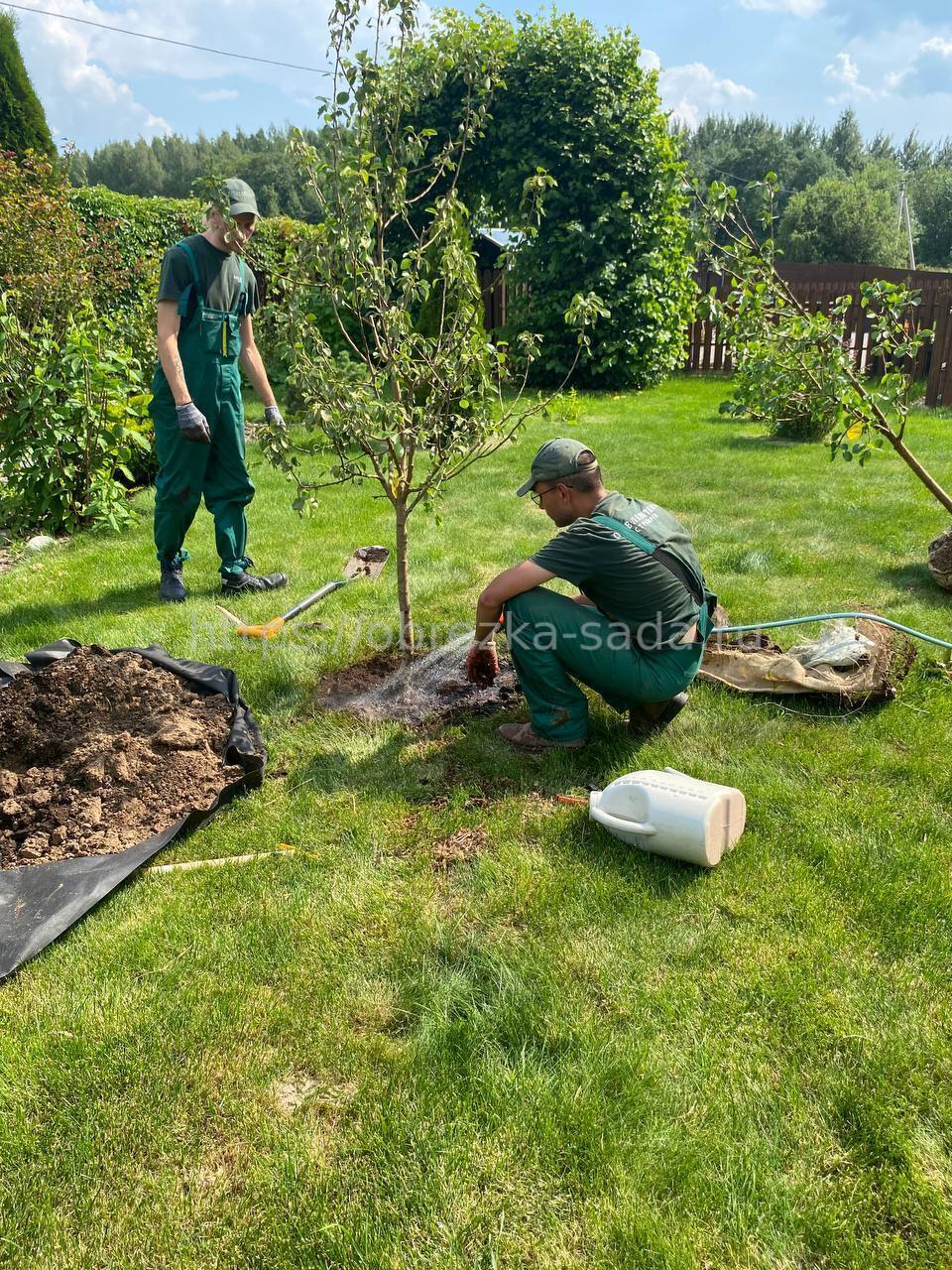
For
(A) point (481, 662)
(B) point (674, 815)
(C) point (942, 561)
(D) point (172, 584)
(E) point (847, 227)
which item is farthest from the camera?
(E) point (847, 227)

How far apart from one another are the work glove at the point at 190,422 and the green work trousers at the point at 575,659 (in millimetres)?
2266

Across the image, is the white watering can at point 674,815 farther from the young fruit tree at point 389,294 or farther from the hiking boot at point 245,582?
the hiking boot at point 245,582

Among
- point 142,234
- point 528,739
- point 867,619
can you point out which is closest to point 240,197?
point 528,739

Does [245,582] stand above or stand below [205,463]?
below

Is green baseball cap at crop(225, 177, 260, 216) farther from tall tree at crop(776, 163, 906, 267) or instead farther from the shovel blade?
tall tree at crop(776, 163, 906, 267)

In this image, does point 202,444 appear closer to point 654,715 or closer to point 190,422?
point 190,422

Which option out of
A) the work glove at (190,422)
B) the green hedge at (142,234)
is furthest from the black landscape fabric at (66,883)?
the green hedge at (142,234)

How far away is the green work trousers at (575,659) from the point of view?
3166 millimetres

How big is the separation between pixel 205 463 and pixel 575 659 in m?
2.75

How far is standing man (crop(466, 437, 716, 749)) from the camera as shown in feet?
9.82

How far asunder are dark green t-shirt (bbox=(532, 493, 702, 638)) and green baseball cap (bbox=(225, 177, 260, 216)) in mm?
2530

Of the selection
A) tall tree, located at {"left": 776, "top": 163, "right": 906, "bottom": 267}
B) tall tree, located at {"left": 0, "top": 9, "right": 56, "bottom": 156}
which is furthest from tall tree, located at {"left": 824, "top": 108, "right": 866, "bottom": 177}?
tall tree, located at {"left": 0, "top": 9, "right": 56, "bottom": 156}

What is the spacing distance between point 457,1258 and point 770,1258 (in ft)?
2.05

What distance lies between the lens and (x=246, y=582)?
508 centimetres
